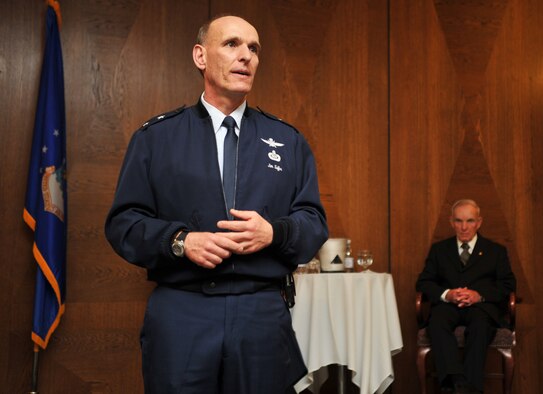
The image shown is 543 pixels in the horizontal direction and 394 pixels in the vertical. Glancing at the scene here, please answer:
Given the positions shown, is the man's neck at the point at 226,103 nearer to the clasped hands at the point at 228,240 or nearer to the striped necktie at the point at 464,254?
the clasped hands at the point at 228,240

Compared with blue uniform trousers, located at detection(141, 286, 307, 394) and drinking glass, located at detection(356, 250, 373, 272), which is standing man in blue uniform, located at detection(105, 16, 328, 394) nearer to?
blue uniform trousers, located at detection(141, 286, 307, 394)

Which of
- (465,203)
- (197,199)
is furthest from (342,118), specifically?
(197,199)

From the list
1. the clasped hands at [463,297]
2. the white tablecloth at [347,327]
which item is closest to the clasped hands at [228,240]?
the white tablecloth at [347,327]

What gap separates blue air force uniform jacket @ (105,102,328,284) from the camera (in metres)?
1.65

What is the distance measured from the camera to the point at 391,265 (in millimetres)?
5188

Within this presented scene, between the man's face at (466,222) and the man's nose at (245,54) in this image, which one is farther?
the man's face at (466,222)

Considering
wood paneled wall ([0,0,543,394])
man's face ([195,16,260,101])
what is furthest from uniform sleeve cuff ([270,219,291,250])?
wood paneled wall ([0,0,543,394])

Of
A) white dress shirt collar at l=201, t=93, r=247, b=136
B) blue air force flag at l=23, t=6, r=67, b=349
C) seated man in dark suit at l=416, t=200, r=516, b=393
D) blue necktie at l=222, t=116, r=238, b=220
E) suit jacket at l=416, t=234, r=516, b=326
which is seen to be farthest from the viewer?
suit jacket at l=416, t=234, r=516, b=326

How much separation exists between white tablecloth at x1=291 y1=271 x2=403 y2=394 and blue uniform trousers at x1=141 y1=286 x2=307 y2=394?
232 centimetres

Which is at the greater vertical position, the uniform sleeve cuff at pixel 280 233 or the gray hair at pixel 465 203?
the gray hair at pixel 465 203

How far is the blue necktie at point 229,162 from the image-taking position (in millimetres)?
1732

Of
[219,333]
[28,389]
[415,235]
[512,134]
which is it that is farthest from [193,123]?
[512,134]

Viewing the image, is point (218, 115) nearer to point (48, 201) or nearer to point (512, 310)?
point (48, 201)

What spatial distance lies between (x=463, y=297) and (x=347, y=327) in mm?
979
